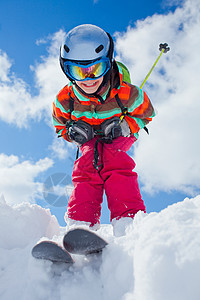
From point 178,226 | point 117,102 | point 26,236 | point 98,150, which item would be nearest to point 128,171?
point 98,150

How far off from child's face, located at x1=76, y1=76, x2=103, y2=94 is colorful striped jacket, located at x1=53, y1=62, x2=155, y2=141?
12cm

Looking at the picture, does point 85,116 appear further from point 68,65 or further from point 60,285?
point 60,285

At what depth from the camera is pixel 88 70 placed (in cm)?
310

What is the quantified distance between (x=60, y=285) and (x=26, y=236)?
3.34 ft

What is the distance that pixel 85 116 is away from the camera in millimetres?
3555

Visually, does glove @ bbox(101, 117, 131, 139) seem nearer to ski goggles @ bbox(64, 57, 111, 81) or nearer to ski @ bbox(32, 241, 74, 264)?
ski goggles @ bbox(64, 57, 111, 81)

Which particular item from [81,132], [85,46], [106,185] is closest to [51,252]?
[106,185]

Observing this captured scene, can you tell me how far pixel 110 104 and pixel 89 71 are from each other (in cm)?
57

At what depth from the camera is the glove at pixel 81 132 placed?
136 inches

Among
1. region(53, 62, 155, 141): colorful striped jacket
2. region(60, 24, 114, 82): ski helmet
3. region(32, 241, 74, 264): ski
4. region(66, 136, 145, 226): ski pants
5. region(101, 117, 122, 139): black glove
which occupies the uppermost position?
region(60, 24, 114, 82): ski helmet

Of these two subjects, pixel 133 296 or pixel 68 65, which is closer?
pixel 133 296

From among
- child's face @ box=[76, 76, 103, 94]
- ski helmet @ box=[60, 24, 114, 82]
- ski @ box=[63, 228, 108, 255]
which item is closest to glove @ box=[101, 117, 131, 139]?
child's face @ box=[76, 76, 103, 94]

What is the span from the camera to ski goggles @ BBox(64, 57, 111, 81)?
10.2 ft

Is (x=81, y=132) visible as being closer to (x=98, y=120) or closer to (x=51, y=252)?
(x=98, y=120)
